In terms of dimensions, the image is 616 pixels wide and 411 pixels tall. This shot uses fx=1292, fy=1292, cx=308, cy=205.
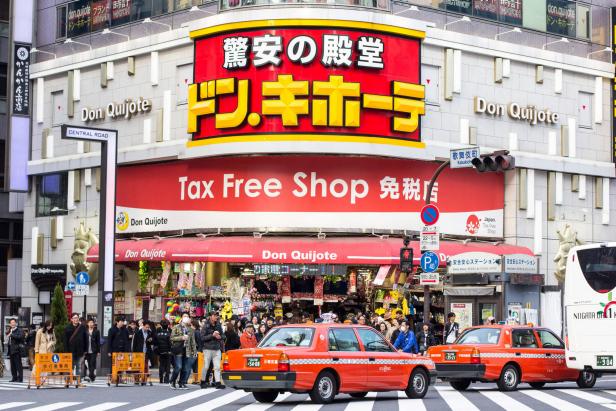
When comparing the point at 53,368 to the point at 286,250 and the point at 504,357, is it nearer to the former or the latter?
the point at 504,357

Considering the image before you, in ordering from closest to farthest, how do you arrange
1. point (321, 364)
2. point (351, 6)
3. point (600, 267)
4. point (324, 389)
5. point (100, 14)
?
1. point (321, 364)
2. point (324, 389)
3. point (600, 267)
4. point (351, 6)
5. point (100, 14)

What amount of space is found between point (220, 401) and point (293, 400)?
150 centimetres

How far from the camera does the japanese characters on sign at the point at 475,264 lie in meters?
37.4

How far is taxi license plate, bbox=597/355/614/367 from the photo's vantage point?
92.0 feet

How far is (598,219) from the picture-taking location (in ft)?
164

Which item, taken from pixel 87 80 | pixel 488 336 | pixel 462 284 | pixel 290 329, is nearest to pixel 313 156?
pixel 462 284

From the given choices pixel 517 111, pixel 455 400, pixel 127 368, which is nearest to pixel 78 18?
pixel 517 111

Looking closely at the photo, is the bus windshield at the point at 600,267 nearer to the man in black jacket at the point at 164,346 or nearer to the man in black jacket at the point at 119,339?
the man in black jacket at the point at 164,346

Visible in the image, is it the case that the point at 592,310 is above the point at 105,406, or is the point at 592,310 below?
above

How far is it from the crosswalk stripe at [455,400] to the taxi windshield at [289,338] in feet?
9.81

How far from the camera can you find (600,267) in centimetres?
2842

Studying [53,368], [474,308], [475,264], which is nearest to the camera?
[53,368]

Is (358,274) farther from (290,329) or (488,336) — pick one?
(290,329)

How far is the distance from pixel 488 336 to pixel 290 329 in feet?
19.1
